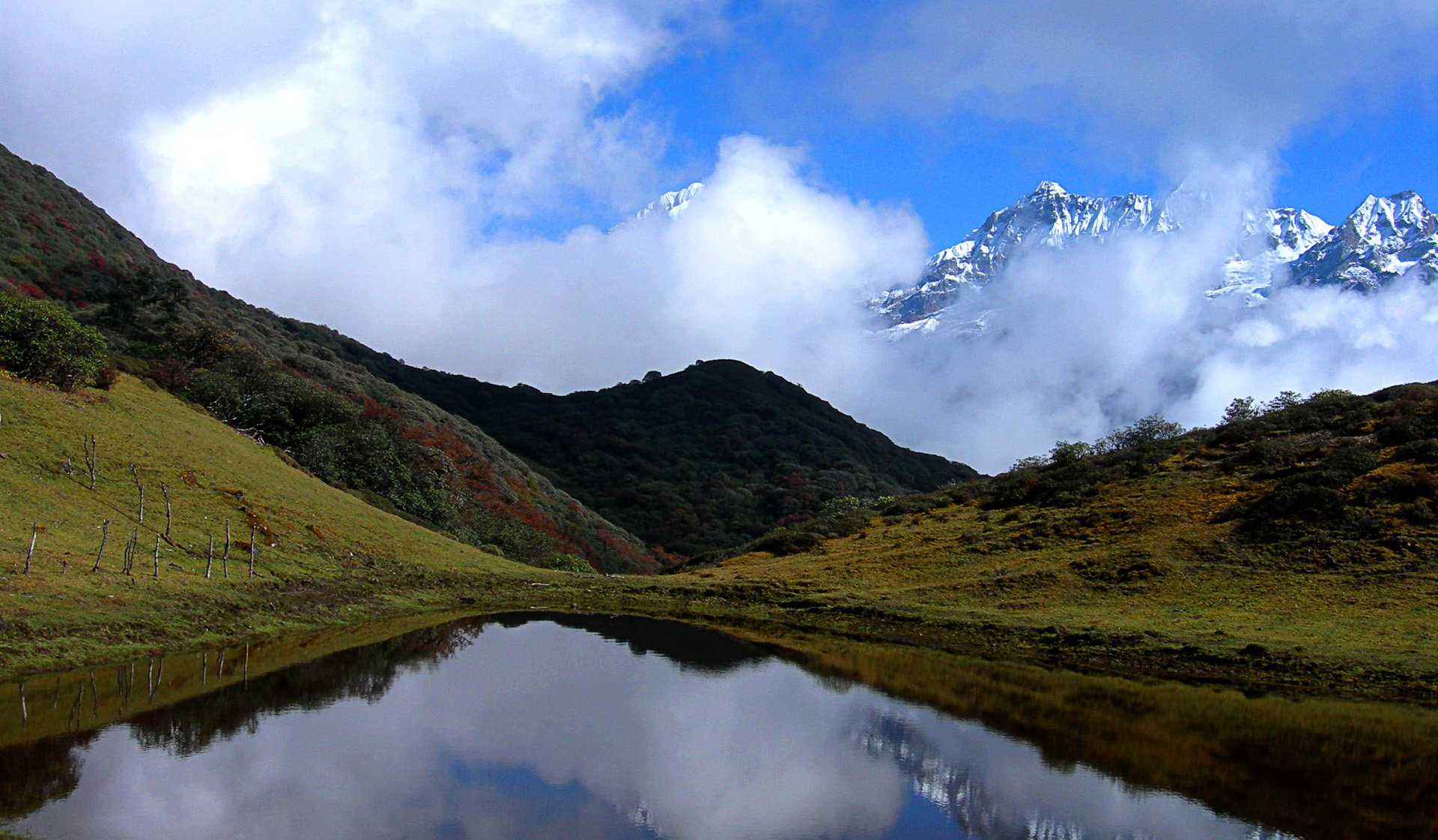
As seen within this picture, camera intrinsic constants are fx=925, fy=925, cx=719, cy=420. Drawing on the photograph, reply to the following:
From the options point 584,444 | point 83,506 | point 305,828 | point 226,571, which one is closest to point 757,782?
point 305,828

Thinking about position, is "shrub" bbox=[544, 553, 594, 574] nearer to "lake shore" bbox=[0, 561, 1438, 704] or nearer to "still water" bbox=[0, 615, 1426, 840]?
"lake shore" bbox=[0, 561, 1438, 704]

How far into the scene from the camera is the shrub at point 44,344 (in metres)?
41.6

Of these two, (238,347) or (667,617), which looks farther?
(238,347)

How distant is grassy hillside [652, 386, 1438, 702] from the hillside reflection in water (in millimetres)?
12414

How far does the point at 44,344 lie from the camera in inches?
1645

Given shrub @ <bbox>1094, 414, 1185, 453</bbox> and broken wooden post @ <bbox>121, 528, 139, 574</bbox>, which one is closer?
broken wooden post @ <bbox>121, 528, 139, 574</bbox>

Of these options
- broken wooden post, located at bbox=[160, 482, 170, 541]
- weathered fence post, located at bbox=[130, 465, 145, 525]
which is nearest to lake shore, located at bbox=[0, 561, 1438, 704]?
broken wooden post, located at bbox=[160, 482, 170, 541]

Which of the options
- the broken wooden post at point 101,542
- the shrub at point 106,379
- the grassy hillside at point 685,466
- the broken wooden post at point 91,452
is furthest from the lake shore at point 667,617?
the grassy hillside at point 685,466

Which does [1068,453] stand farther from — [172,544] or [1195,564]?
[172,544]

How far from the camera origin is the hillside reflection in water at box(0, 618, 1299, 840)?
14516 mm

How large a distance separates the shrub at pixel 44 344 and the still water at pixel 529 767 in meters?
25.6

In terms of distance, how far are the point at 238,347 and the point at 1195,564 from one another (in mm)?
76089

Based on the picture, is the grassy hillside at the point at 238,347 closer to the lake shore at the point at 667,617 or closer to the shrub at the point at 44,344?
the shrub at the point at 44,344

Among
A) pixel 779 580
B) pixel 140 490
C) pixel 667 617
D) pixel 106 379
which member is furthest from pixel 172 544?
pixel 779 580
